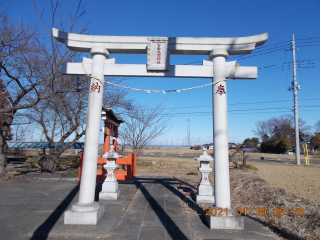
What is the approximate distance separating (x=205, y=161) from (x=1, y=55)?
351 inches

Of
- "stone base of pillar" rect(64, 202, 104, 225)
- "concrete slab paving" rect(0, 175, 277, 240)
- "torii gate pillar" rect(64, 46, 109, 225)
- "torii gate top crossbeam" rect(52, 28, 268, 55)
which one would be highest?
"torii gate top crossbeam" rect(52, 28, 268, 55)

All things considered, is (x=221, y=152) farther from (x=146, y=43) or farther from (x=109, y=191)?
(x=109, y=191)

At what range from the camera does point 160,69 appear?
181 inches

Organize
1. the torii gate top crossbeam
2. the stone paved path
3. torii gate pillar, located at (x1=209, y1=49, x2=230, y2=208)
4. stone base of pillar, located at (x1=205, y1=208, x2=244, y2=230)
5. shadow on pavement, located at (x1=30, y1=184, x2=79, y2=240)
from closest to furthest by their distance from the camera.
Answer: shadow on pavement, located at (x1=30, y1=184, x2=79, y2=240)
the stone paved path
stone base of pillar, located at (x1=205, y1=208, x2=244, y2=230)
torii gate pillar, located at (x1=209, y1=49, x2=230, y2=208)
the torii gate top crossbeam

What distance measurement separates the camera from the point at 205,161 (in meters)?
6.39

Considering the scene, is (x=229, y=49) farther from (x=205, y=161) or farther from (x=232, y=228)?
(x=232, y=228)

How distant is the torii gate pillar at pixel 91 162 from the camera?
4.02 metres

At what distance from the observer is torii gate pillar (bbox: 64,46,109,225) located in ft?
13.2

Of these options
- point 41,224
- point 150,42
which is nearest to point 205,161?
point 150,42

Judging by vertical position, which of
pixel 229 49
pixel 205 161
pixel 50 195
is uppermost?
pixel 229 49

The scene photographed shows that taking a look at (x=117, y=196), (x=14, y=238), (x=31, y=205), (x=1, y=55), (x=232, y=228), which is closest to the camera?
(x=14, y=238)

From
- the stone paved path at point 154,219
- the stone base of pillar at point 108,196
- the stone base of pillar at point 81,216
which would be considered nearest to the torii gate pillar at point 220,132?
the stone paved path at point 154,219

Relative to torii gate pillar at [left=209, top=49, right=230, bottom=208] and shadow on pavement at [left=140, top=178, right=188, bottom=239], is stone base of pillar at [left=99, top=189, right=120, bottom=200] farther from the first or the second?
torii gate pillar at [left=209, top=49, right=230, bottom=208]

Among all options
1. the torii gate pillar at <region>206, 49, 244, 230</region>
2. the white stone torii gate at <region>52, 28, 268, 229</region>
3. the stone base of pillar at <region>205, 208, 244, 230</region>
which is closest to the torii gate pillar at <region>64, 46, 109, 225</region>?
the white stone torii gate at <region>52, 28, 268, 229</region>
